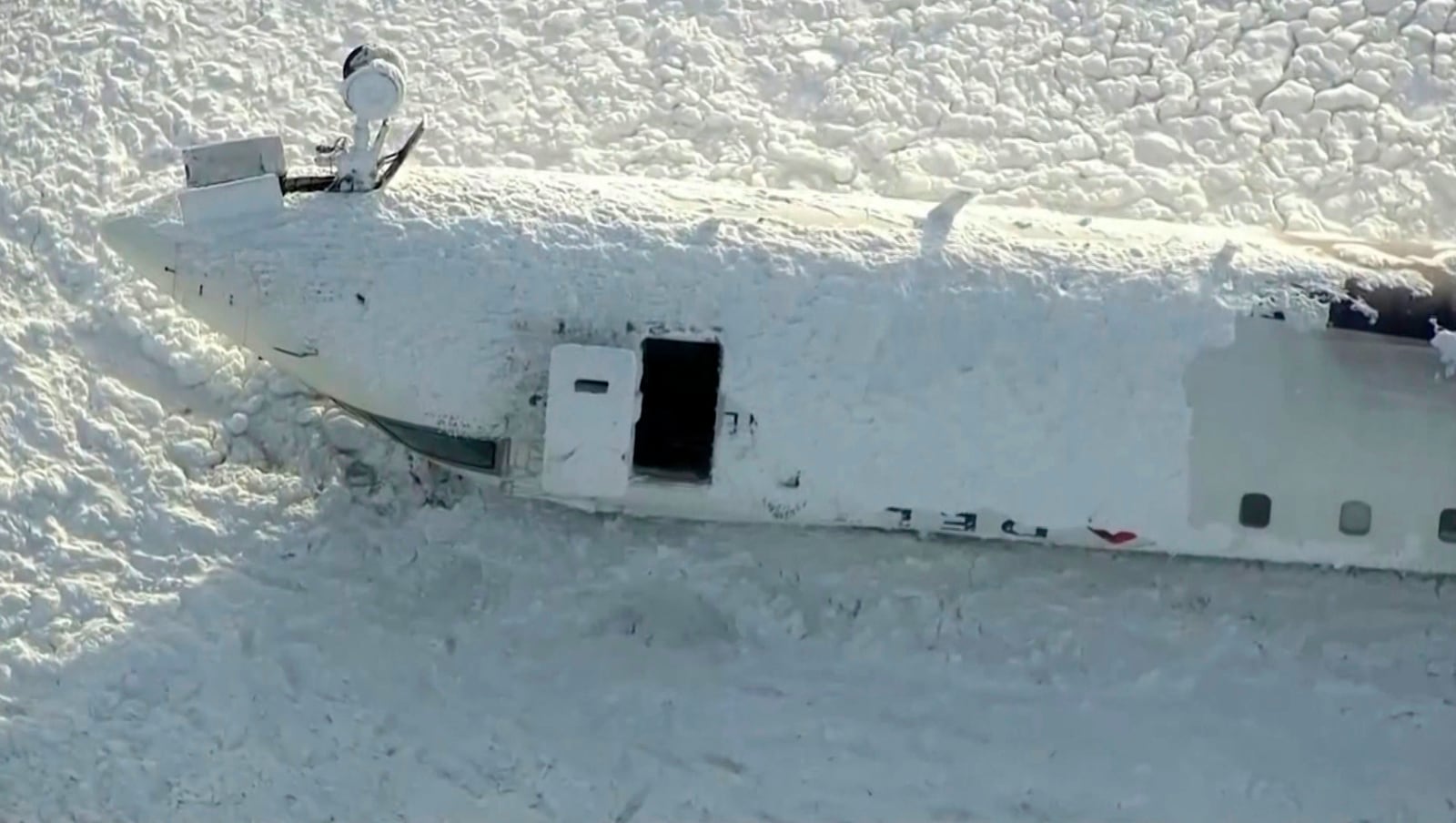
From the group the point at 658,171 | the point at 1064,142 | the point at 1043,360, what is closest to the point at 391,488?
the point at 658,171

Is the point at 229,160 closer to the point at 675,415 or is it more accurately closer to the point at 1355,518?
the point at 675,415

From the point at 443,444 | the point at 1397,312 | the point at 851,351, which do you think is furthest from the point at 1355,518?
the point at 443,444

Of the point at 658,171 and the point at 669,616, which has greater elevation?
the point at 658,171

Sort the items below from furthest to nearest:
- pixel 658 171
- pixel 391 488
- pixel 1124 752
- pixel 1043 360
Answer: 1. pixel 658 171
2. pixel 391 488
3. pixel 1124 752
4. pixel 1043 360

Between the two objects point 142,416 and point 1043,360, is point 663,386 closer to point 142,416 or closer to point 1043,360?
point 1043,360

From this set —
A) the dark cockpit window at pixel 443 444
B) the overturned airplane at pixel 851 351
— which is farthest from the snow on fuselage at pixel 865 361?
the dark cockpit window at pixel 443 444

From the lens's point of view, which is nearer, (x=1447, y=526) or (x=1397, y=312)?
(x=1397, y=312)

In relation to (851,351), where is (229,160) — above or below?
above
